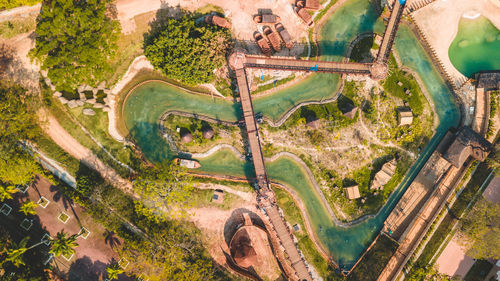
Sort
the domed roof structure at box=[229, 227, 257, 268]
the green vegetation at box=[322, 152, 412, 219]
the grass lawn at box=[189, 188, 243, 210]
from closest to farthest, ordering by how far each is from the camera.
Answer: the domed roof structure at box=[229, 227, 257, 268] < the grass lawn at box=[189, 188, 243, 210] < the green vegetation at box=[322, 152, 412, 219]

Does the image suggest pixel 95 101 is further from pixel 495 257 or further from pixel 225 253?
pixel 495 257

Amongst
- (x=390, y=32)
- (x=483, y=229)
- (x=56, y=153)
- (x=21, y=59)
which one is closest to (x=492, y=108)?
(x=483, y=229)

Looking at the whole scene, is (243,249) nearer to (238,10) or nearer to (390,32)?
(238,10)

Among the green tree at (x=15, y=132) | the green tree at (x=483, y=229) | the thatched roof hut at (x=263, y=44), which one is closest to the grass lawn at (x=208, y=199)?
the thatched roof hut at (x=263, y=44)

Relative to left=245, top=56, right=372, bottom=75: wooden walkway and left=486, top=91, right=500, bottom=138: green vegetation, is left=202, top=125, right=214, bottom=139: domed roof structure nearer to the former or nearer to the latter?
left=245, top=56, right=372, bottom=75: wooden walkway

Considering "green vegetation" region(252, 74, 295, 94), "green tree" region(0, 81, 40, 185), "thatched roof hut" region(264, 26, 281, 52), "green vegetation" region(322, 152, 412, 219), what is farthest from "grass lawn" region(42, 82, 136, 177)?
"green vegetation" region(322, 152, 412, 219)

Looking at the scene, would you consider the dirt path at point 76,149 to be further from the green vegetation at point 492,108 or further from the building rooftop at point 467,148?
the green vegetation at point 492,108
